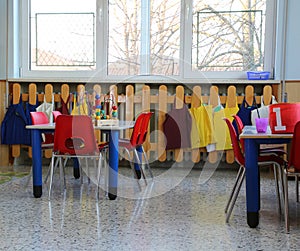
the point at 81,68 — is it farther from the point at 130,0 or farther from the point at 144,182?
the point at 144,182

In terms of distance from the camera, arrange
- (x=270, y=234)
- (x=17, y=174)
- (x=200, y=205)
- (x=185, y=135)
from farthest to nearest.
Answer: (x=185, y=135) → (x=17, y=174) → (x=200, y=205) → (x=270, y=234)

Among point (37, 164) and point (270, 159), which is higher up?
point (270, 159)

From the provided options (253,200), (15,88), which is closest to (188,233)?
(253,200)

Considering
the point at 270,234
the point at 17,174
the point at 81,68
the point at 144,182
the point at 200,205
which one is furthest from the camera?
the point at 81,68

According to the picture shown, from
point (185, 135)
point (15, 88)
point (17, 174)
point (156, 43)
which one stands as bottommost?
point (17, 174)

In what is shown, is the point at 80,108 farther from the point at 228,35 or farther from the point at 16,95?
the point at 228,35

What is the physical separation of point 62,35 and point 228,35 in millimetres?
2144

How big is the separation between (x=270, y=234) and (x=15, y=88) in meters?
3.67

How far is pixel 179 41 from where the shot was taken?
505cm

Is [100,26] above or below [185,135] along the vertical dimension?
above

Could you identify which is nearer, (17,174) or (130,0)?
(17,174)

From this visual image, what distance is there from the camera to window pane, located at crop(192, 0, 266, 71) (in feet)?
16.2

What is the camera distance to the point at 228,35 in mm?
4980

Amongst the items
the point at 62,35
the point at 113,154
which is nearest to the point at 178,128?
the point at 113,154
